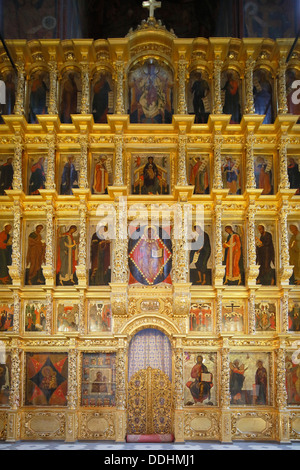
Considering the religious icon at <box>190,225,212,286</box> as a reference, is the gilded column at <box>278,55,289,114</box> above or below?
above

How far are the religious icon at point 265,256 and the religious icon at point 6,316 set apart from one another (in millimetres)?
6820

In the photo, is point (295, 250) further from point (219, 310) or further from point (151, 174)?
point (151, 174)

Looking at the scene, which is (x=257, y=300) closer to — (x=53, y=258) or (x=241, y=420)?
(x=241, y=420)

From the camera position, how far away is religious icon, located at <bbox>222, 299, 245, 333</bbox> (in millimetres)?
17062

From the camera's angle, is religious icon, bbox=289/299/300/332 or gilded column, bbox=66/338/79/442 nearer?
gilded column, bbox=66/338/79/442

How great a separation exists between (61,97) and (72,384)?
27.3 ft

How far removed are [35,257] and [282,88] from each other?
28.2 ft

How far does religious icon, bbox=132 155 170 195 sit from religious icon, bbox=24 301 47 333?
164 inches

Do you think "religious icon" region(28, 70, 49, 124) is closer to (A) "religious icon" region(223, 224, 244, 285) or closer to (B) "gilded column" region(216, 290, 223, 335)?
(A) "religious icon" region(223, 224, 244, 285)

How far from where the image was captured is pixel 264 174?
18.1 meters

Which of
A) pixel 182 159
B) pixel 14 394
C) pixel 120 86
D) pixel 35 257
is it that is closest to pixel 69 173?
pixel 35 257

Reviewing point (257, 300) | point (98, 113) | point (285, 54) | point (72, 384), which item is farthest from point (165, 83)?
point (72, 384)

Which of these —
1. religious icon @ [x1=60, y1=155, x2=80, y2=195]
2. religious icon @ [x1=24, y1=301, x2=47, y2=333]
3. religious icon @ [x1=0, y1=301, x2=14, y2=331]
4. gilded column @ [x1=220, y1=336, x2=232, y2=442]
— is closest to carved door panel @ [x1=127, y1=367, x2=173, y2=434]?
gilded column @ [x1=220, y1=336, x2=232, y2=442]

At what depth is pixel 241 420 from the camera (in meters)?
16.4
